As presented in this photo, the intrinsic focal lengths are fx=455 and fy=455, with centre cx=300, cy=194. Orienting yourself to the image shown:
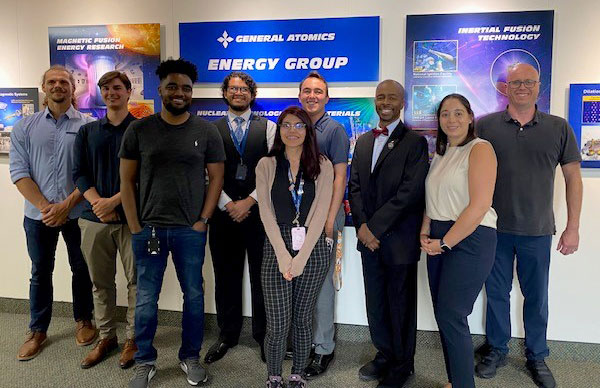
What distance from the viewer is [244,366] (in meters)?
3.04

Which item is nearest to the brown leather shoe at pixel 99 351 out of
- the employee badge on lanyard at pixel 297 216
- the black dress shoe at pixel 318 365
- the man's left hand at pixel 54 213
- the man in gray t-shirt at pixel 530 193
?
the man's left hand at pixel 54 213

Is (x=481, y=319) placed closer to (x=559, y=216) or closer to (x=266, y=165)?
(x=559, y=216)

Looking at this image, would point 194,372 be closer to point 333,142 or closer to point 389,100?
point 333,142

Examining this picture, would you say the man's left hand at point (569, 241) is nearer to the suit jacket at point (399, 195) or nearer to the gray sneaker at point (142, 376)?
the suit jacket at point (399, 195)

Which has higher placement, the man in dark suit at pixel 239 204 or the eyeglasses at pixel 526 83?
the eyeglasses at pixel 526 83

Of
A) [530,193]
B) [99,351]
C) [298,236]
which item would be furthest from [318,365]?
[530,193]

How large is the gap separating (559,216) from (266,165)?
2121mm

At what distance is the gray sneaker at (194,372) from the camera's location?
109 inches

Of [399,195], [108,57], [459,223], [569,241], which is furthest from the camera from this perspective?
[108,57]

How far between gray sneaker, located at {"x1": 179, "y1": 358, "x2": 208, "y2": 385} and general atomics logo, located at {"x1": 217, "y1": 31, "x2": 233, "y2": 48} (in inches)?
89.5

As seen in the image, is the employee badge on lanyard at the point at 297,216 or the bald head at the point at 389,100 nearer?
the employee badge on lanyard at the point at 297,216

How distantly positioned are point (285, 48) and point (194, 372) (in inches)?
91.9

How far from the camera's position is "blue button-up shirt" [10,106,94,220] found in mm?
3164

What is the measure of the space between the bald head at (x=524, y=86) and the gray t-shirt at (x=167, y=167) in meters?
1.90
